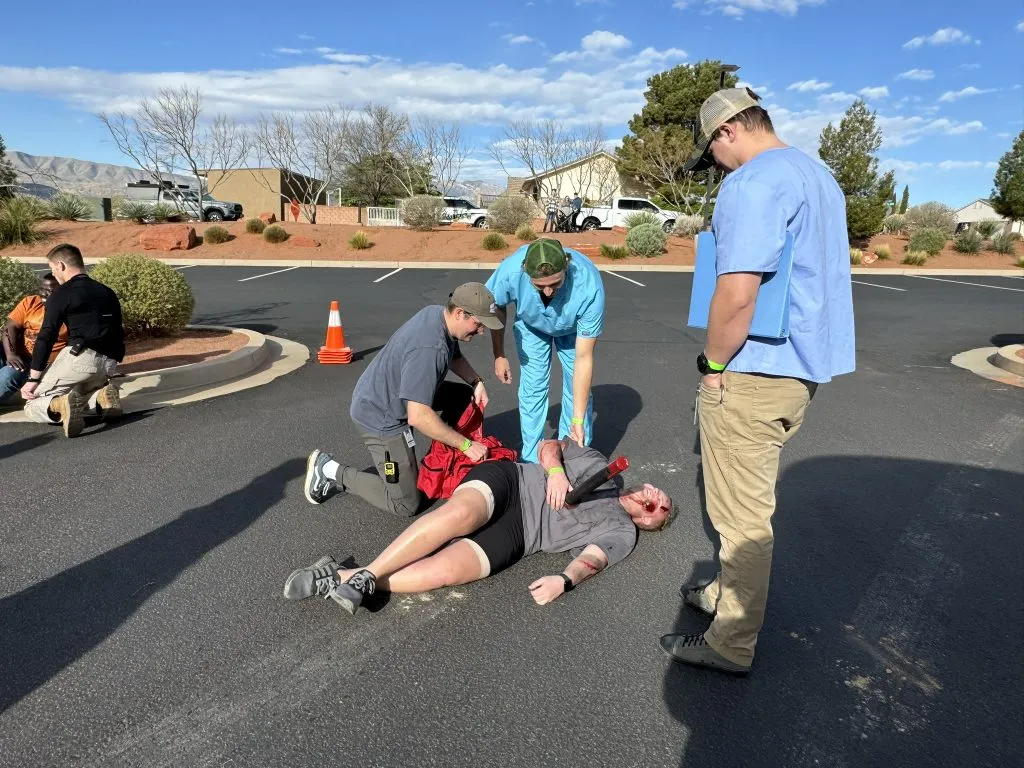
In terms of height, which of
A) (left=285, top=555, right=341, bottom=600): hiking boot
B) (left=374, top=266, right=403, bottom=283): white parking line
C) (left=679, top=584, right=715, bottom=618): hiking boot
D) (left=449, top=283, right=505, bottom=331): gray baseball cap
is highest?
(left=449, top=283, right=505, bottom=331): gray baseball cap

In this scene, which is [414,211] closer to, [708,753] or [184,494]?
[184,494]

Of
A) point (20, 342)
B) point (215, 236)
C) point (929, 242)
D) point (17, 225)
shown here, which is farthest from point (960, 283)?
point (17, 225)

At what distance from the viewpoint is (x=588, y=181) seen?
45.8 metres

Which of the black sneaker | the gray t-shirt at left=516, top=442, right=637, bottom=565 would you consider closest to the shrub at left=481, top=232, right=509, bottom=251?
the gray t-shirt at left=516, top=442, right=637, bottom=565

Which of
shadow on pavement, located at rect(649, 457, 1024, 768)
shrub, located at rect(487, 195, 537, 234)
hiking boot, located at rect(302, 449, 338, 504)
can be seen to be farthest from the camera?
shrub, located at rect(487, 195, 537, 234)

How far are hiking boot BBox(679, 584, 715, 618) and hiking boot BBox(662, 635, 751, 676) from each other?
1.05ft

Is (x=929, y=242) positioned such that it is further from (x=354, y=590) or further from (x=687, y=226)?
(x=354, y=590)

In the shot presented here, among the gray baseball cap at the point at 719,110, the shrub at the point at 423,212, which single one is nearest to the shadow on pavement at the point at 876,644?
the gray baseball cap at the point at 719,110

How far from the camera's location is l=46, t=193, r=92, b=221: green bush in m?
26.3

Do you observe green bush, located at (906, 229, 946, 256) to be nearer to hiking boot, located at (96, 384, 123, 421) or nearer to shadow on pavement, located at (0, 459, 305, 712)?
hiking boot, located at (96, 384, 123, 421)

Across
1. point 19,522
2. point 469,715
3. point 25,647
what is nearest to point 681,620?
point 469,715

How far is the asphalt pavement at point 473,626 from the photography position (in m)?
2.23

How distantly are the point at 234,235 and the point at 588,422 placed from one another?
24339 millimetres

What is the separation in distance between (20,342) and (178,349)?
195 cm
